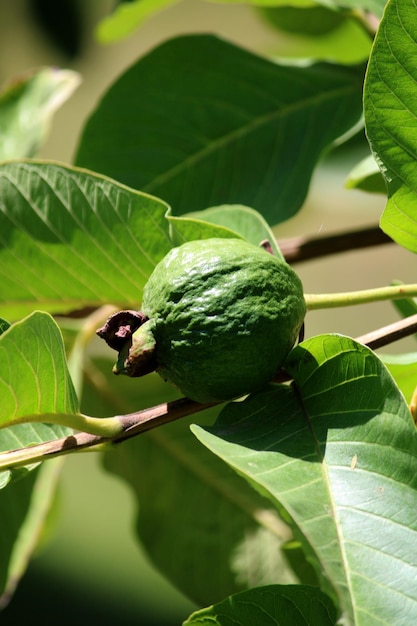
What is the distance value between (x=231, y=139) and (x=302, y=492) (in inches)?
32.1

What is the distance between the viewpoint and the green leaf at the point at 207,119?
4.56 feet

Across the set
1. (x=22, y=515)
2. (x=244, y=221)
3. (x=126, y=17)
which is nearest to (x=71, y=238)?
(x=244, y=221)

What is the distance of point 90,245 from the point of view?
44.3 inches

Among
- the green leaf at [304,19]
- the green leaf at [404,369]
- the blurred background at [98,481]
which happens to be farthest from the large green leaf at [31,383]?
the blurred background at [98,481]

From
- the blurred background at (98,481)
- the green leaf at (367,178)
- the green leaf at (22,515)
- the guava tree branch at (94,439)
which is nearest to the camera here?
the guava tree branch at (94,439)

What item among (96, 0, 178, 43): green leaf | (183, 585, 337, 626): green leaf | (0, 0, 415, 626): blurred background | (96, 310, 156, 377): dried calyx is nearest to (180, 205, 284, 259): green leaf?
(96, 310, 156, 377): dried calyx

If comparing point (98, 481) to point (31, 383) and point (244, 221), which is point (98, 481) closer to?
point (244, 221)

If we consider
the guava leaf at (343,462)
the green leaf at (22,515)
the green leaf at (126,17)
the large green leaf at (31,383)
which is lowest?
the green leaf at (22,515)

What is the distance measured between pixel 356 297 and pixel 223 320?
17 centimetres

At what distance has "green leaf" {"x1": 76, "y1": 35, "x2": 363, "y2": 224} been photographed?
139 centimetres

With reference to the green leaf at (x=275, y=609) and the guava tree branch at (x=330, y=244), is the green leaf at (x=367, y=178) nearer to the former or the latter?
the guava tree branch at (x=330, y=244)

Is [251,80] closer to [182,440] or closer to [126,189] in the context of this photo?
[126,189]

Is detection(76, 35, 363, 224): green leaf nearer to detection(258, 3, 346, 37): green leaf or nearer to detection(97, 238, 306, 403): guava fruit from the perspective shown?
detection(258, 3, 346, 37): green leaf

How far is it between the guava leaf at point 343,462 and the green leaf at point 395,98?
0.20 meters
